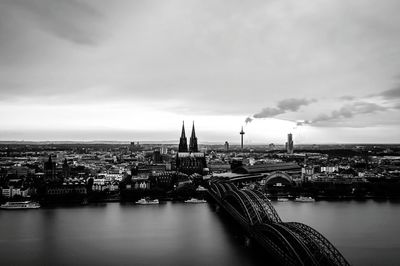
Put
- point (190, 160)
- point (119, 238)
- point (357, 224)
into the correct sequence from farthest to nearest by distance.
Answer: point (190, 160) < point (357, 224) < point (119, 238)

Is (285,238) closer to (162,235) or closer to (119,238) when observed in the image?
(162,235)

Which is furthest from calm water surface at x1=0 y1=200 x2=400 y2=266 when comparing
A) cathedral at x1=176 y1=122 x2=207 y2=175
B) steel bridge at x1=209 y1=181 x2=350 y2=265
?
cathedral at x1=176 y1=122 x2=207 y2=175

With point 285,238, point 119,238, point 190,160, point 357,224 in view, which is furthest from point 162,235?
point 190,160

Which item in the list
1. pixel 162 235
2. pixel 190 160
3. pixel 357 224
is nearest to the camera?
pixel 162 235

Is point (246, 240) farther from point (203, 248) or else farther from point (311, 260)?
point (311, 260)

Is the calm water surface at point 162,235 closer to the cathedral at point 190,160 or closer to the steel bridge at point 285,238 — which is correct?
the steel bridge at point 285,238

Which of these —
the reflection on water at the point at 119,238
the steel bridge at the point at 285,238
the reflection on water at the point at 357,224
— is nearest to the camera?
the steel bridge at the point at 285,238

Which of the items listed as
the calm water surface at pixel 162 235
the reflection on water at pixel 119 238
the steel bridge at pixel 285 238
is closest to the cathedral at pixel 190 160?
the calm water surface at pixel 162 235

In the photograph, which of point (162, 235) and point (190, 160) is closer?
point (162, 235)

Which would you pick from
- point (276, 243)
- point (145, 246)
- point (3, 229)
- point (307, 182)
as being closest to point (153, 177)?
point (307, 182)
